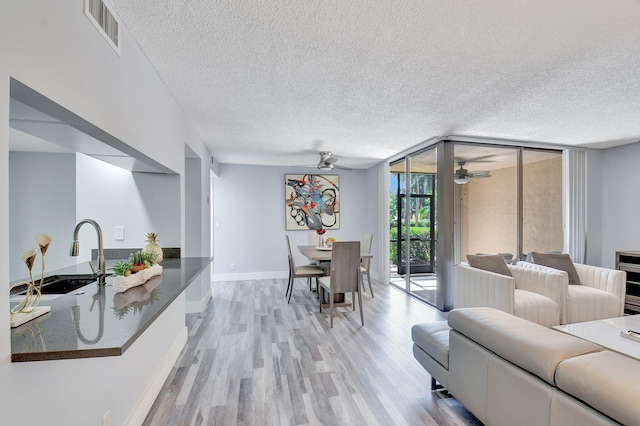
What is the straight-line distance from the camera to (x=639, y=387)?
95cm

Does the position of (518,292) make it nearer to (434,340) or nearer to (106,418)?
(434,340)

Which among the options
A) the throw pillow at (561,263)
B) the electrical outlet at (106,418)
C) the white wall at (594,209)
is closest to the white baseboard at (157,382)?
the electrical outlet at (106,418)

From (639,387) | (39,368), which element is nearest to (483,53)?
(639,387)

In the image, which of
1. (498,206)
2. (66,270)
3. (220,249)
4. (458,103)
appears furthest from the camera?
(220,249)

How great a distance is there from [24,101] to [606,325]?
12.5 feet

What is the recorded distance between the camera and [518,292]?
3098mm

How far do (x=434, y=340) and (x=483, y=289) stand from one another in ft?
4.78

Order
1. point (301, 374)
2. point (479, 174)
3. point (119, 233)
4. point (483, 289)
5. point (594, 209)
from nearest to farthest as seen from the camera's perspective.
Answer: point (301, 374) < point (119, 233) < point (483, 289) < point (479, 174) < point (594, 209)

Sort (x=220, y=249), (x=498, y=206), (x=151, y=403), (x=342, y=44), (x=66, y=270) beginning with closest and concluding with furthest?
(x=342, y=44) → (x=151, y=403) → (x=66, y=270) → (x=498, y=206) → (x=220, y=249)

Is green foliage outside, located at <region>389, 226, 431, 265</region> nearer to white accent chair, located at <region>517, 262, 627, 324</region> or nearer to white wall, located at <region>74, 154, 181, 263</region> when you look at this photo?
white accent chair, located at <region>517, 262, 627, 324</region>

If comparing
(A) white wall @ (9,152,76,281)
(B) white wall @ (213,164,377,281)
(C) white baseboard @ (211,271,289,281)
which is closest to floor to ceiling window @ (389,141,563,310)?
(B) white wall @ (213,164,377,281)

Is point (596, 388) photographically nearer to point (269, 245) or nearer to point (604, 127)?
point (604, 127)

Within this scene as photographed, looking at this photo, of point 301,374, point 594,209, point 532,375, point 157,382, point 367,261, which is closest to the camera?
point 532,375

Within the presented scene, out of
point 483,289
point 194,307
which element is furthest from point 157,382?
point 483,289
